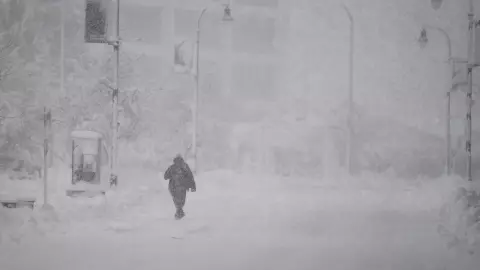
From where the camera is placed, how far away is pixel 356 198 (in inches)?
164

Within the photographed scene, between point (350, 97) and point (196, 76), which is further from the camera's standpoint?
point (350, 97)

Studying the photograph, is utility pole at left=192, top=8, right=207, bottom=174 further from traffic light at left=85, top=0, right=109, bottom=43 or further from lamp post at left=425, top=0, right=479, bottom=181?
lamp post at left=425, top=0, right=479, bottom=181

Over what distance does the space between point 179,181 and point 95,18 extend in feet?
4.54

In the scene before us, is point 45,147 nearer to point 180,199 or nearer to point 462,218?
point 180,199

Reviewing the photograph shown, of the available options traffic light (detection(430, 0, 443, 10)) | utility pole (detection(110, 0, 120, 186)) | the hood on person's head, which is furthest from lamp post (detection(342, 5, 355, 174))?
utility pole (detection(110, 0, 120, 186))

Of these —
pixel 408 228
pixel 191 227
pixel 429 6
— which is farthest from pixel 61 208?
pixel 429 6

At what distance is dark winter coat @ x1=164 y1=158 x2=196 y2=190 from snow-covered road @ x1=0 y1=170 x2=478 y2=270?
0.37 ft

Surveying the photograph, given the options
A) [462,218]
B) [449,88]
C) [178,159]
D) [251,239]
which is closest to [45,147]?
[178,159]

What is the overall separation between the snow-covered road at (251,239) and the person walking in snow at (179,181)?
67 millimetres

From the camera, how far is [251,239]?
4.04 metres

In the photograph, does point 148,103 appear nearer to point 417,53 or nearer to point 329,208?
point 329,208

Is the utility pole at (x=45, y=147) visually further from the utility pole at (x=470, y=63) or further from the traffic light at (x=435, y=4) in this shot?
the utility pole at (x=470, y=63)

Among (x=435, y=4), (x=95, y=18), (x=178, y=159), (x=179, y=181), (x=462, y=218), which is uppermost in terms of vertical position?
(x=435, y=4)

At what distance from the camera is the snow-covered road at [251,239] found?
3.90m
